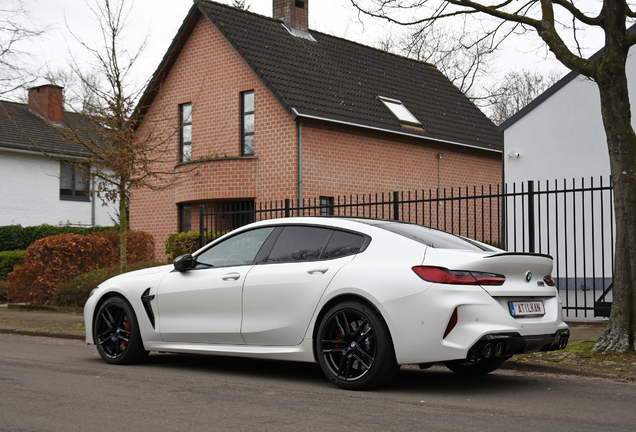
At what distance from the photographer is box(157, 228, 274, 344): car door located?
691 cm

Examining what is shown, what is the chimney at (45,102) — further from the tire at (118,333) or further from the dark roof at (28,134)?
the tire at (118,333)

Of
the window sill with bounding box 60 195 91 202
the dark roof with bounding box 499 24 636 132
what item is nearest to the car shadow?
the dark roof with bounding box 499 24 636 132

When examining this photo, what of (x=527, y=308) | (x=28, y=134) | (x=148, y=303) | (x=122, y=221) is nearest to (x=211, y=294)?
(x=148, y=303)

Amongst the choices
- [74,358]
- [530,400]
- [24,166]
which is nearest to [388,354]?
[530,400]

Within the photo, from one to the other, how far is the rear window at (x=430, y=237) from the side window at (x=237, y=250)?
3.98 feet

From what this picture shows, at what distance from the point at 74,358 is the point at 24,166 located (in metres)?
23.6

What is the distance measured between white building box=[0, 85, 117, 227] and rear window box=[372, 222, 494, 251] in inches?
914

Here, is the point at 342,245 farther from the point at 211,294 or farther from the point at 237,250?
the point at 211,294

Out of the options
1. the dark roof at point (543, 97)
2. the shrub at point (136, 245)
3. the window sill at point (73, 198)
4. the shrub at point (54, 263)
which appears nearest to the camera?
the shrub at point (54, 263)

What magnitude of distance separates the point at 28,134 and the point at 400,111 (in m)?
16.7

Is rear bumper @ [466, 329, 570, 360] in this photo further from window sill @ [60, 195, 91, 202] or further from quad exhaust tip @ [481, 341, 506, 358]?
window sill @ [60, 195, 91, 202]

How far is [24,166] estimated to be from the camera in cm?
2984

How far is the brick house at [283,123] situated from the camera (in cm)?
1942

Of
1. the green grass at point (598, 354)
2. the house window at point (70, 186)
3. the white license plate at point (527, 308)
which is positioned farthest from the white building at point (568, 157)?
the house window at point (70, 186)
